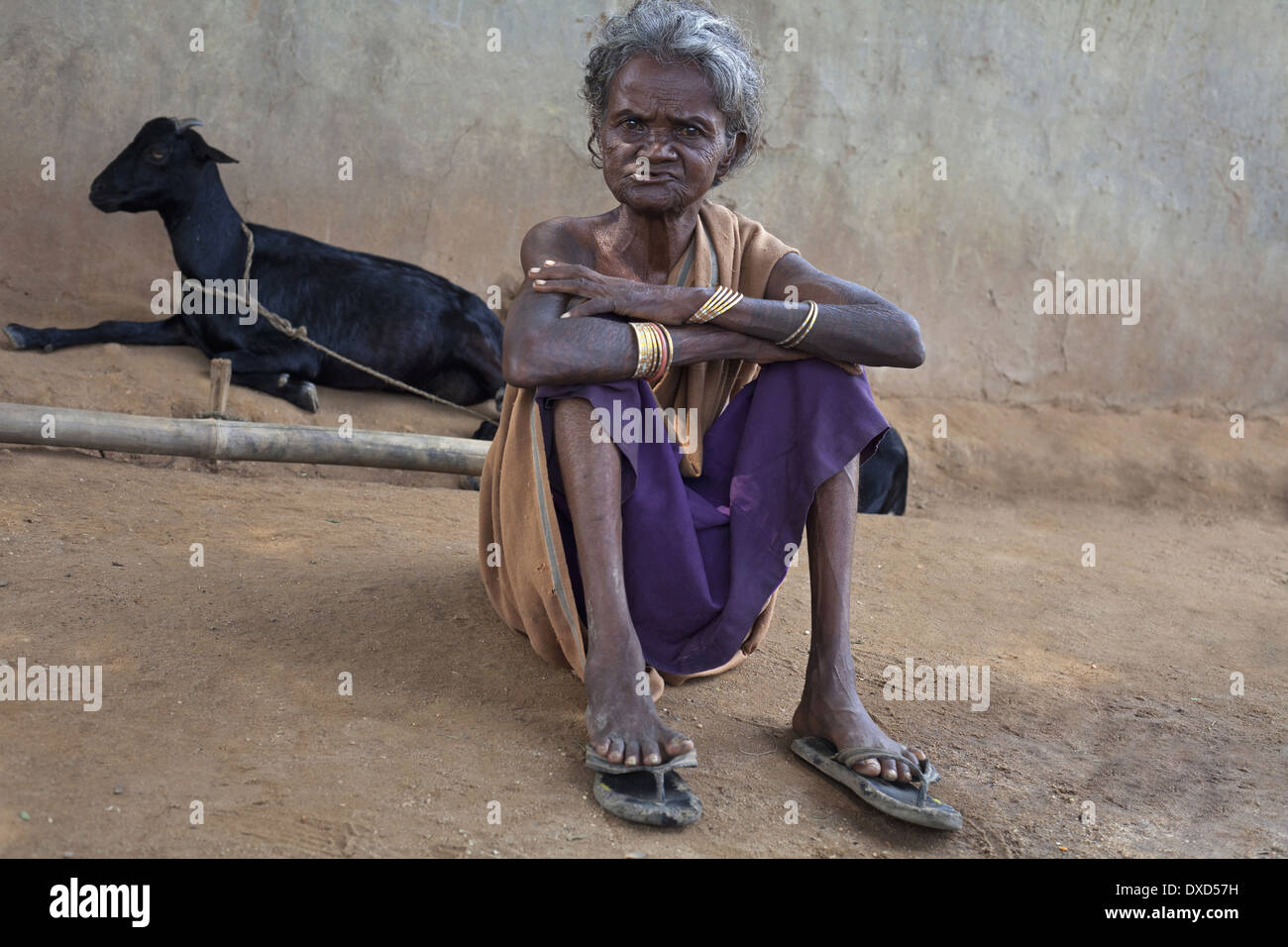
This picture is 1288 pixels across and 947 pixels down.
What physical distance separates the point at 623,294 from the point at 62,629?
153cm

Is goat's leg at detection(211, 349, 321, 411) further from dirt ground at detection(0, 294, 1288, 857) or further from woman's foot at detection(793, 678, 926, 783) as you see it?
woman's foot at detection(793, 678, 926, 783)

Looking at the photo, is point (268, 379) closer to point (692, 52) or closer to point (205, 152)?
point (205, 152)

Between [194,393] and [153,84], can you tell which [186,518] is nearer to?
[194,393]

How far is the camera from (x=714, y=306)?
2.60 meters

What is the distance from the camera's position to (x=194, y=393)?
17.3 ft

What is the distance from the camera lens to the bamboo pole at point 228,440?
4.01 metres

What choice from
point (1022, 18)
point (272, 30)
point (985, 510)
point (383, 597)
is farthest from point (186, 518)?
point (1022, 18)

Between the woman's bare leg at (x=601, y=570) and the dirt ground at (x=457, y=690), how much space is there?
159 millimetres

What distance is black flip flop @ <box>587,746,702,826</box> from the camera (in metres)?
2.16

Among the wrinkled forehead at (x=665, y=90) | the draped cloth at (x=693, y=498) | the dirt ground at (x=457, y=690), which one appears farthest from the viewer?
the wrinkled forehead at (x=665, y=90)

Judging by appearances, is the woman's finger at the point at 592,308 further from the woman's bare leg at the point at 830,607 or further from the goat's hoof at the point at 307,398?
the goat's hoof at the point at 307,398

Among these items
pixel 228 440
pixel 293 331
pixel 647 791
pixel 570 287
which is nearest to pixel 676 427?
pixel 570 287

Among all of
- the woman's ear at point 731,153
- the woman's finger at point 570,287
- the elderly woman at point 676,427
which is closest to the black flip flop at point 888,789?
the elderly woman at point 676,427

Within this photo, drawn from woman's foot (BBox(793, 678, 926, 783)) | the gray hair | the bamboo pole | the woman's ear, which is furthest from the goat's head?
woman's foot (BBox(793, 678, 926, 783))
